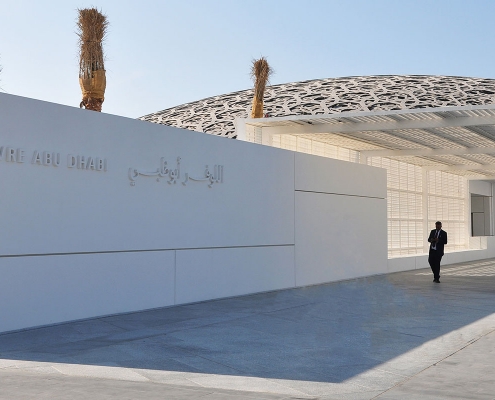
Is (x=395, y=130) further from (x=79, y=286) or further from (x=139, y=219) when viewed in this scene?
(x=79, y=286)

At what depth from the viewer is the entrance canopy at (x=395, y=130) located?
52.7ft

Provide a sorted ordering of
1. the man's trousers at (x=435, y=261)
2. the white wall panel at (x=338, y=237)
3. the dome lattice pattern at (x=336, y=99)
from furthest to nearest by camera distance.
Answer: the dome lattice pattern at (x=336, y=99) < the man's trousers at (x=435, y=261) < the white wall panel at (x=338, y=237)

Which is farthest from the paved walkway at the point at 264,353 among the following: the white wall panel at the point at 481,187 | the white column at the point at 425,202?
the white wall panel at the point at 481,187

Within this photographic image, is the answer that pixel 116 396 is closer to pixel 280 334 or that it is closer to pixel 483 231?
pixel 280 334

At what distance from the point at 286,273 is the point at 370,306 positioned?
3694mm

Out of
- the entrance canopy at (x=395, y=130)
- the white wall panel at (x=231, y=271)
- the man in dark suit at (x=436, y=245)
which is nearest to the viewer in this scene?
the white wall panel at (x=231, y=271)

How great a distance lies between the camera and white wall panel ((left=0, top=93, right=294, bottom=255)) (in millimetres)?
9383

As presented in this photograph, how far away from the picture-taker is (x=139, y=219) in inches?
449

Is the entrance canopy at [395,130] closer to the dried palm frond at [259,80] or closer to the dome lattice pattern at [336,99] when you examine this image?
the dried palm frond at [259,80]

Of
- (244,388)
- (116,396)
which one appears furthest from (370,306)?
(116,396)

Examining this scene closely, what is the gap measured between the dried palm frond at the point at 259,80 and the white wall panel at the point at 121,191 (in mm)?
3823

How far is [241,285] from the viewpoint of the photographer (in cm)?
1399

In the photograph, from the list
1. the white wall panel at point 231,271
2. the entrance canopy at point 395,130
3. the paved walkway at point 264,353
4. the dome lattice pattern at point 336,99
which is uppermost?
the dome lattice pattern at point 336,99

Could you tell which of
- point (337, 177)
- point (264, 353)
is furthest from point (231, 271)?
point (264, 353)
